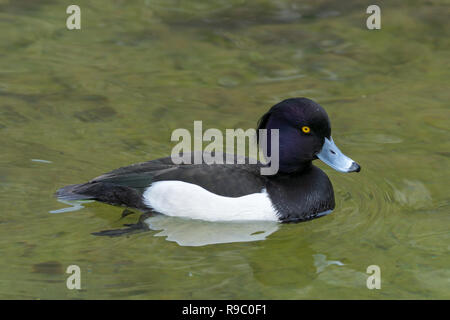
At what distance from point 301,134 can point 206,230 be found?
1.15 m

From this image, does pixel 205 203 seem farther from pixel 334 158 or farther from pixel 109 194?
pixel 334 158

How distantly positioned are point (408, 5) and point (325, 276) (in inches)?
255

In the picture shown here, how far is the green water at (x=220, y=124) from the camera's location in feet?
18.8

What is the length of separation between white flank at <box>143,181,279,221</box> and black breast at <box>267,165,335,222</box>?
0.31 feet

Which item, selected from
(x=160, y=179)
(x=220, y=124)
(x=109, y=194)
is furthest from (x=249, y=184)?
(x=220, y=124)

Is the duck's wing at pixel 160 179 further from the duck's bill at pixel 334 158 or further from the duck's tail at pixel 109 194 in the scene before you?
the duck's bill at pixel 334 158

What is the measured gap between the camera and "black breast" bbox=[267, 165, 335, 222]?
6.46 m

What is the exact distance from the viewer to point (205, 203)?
6.39 meters

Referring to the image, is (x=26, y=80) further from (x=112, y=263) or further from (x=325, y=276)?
(x=325, y=276)

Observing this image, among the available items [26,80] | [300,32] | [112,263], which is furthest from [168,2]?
[112,263]

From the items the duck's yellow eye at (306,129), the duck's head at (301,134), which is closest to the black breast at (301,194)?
the duck's head at (301,134)

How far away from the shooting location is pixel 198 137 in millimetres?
8070

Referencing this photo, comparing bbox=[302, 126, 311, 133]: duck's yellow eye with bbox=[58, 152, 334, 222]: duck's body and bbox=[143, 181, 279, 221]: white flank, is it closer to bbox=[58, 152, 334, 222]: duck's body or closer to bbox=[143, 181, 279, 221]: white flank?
bbox=[58, 152, 334, 222]: duck's body
